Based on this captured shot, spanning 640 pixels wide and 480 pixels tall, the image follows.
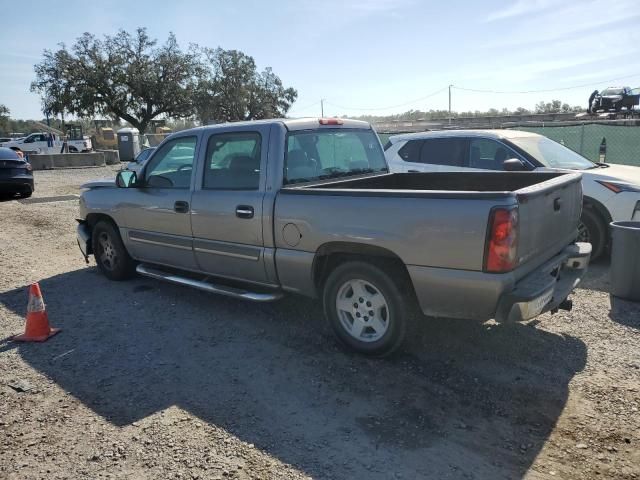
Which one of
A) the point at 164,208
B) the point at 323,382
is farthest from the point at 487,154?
the point at 323,382

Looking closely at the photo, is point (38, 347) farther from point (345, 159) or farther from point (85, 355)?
point (345, 159)

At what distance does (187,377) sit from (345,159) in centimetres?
260

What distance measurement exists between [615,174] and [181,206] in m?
→ 5.49

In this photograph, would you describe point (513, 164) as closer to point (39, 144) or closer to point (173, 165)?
point (173, 165)

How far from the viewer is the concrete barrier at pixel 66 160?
24.9m

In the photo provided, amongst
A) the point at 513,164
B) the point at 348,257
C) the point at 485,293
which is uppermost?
the point at 513,164

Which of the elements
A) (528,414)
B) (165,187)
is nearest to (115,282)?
(165,187)

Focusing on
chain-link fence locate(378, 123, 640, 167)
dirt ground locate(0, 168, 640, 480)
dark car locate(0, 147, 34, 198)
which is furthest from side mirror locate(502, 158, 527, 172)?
dark car locate(0, 147, 34, 198)

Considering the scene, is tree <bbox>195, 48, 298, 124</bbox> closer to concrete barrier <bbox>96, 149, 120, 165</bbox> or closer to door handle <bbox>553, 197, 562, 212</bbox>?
concrete barrier <bbox>96, 149, 120, 165</bbox>

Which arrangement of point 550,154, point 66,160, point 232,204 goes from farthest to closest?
point 66,160 < point 550,154 < point 232,204

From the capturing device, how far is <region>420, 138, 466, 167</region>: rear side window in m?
7.50

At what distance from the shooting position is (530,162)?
6816 mm

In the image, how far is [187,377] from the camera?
12.7 feet

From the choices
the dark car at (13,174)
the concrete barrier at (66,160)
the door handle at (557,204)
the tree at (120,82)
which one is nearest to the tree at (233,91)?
the tree at (120,82)
